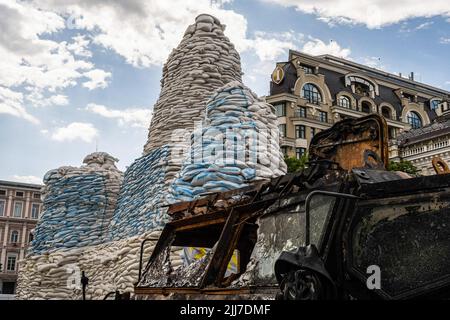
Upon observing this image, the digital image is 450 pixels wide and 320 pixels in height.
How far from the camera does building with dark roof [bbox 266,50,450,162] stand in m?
30.4

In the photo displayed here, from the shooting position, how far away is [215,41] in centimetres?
1023

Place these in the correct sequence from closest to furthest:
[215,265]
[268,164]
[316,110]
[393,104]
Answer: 1. [215,265]
2. [268,164]
3. [316,110]
4. [393,104]

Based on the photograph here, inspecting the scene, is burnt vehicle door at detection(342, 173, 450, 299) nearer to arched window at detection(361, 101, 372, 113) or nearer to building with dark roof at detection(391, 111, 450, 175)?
building with dark roof at detection(391, 111, 450, 175)

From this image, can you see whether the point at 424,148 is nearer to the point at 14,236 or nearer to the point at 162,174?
the point at 162,174

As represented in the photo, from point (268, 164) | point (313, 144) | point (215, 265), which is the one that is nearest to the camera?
point (215, 265)

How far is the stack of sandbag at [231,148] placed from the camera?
7664mm

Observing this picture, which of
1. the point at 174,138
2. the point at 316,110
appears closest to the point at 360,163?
the point at 174,138

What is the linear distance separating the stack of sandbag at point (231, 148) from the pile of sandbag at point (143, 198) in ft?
2.03

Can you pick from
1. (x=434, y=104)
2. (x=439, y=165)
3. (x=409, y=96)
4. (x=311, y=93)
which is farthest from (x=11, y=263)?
(x=439, y=165)

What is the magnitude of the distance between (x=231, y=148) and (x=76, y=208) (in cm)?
516

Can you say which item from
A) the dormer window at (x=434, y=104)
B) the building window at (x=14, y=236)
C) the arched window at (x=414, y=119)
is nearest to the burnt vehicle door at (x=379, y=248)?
the arched window at (x=414, y=119)

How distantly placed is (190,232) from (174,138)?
16.1 feet
